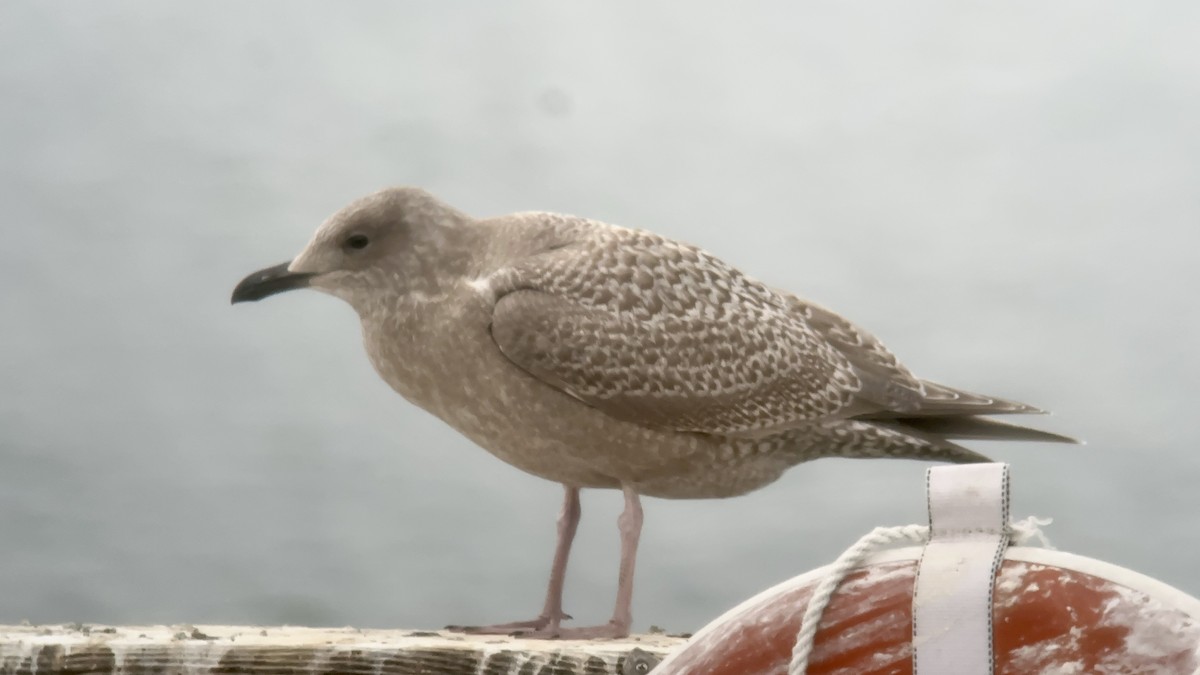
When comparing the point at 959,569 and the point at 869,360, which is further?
the point at 869,360

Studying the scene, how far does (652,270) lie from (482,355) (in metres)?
0.30

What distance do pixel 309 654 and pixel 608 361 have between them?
0.57m

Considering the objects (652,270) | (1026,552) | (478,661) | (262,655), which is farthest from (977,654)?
(652,270)

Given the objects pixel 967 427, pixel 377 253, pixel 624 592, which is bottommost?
pixel 624 592

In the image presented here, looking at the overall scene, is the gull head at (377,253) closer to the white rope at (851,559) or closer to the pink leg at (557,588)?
the pink leg at (557,588)

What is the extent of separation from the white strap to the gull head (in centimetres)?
112

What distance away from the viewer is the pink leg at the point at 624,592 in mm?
2107

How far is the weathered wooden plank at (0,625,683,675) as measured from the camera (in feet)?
5.90

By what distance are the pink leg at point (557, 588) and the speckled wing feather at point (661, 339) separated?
321 mm

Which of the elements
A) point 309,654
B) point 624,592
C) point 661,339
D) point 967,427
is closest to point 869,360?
point 967,427

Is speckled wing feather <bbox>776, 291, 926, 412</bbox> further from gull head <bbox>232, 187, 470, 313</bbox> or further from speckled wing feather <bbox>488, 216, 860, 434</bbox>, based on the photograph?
gull head <bbox>232, 187, 470, 313</bbox>

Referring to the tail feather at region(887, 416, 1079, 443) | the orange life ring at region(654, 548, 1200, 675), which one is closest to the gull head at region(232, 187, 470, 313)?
the tail feather at region(887, 416, 1079, 443)

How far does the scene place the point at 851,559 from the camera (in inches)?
48.1

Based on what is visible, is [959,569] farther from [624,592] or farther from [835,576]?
[624,592]
